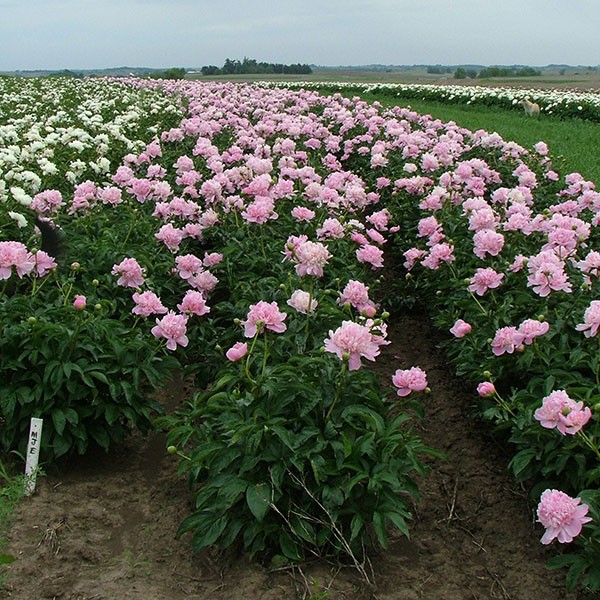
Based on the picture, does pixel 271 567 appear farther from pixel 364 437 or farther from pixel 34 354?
pixel 34 354

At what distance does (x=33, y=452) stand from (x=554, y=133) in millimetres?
13168

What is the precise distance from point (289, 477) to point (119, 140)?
18.4ft

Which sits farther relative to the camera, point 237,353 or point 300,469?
point 237,353

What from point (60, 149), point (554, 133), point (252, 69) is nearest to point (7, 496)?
point (60, 149)

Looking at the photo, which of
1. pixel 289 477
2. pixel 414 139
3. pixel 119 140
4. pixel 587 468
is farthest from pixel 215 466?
pixel 119 140

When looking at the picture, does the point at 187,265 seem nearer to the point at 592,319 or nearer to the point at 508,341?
the point at 508,341

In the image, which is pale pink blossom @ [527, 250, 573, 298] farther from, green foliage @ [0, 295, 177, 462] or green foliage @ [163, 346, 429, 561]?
green foliage @ [0, 295, 177, 462]

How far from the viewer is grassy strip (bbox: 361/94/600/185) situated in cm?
991

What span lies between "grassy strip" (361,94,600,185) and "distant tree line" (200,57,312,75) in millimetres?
27304

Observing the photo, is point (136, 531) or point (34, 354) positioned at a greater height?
point (34, 354)

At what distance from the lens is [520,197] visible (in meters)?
4.72

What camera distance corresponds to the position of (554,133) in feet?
45.9

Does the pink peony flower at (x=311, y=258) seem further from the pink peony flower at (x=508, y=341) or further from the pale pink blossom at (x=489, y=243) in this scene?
the pale pink blossom at (x=489, y=243)

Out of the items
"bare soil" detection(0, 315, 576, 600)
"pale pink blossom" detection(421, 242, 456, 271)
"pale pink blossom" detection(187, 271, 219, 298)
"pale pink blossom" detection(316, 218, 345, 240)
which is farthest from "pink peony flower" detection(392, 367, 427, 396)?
"pale pink blossom" detection(421, 242, 456, 271)
